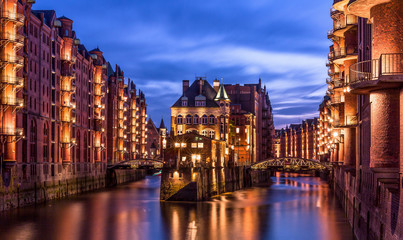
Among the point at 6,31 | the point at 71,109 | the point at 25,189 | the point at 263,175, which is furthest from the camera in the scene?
the point at 263,175

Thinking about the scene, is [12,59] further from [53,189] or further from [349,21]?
[349,21]

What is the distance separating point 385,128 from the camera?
89.2 feet

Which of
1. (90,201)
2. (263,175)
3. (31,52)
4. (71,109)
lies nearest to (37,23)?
(31,52)

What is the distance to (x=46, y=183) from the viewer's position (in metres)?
74.7

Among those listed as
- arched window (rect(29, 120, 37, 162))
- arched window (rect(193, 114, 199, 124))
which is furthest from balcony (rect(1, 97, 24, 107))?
arched window (rect(193, 114, 199, 124))

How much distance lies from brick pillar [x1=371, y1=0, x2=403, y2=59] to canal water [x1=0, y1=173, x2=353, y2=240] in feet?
72.2

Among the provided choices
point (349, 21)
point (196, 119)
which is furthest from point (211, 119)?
point (349, 21)

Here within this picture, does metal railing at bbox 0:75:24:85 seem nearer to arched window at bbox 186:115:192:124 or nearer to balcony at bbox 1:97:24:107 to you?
balcony at bbox 1:97:24:107

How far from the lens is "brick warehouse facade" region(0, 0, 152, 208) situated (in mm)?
59656

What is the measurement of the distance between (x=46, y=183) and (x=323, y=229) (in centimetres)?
3994

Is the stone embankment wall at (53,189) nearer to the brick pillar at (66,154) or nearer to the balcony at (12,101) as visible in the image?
the brick pillar at (66,154)

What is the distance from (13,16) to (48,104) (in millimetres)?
20440

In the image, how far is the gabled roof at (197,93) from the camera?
11319 cm

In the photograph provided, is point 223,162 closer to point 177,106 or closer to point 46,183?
point 177,106
